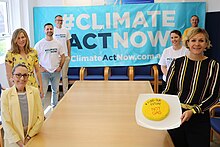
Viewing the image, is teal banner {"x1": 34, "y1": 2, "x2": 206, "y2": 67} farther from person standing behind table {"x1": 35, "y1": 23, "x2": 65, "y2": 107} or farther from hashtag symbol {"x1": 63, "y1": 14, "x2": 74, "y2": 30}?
person standing behind table {"x1": 35, "y1": 23, "x2": 65, "y2": 107}

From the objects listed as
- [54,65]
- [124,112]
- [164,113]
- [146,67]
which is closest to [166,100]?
[164,113]

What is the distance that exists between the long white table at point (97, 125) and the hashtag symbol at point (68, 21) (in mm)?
3049

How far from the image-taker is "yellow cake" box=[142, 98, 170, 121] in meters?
1.76

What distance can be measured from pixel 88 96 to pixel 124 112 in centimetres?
68

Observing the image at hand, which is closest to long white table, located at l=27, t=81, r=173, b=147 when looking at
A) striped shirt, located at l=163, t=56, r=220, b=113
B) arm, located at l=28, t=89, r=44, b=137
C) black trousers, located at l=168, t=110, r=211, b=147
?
arm, located at l=28, t=89, r=44, b=137

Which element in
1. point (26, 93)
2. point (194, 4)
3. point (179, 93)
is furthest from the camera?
point (194, 4)

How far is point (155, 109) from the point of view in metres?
1.80

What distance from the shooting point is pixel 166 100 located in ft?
6.23

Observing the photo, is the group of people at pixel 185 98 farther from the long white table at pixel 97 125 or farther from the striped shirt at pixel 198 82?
the long white table at pixel 97 125

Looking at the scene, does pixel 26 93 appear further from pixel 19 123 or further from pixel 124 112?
pixel 124 112

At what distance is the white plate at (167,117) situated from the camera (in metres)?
1.73

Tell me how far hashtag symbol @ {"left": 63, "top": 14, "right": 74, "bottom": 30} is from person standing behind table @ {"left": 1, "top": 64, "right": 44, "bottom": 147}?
12.7ft

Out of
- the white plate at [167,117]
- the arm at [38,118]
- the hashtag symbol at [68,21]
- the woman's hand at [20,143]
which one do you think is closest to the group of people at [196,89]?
the white plate at [167,117]

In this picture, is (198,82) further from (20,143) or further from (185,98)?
(20,143)
